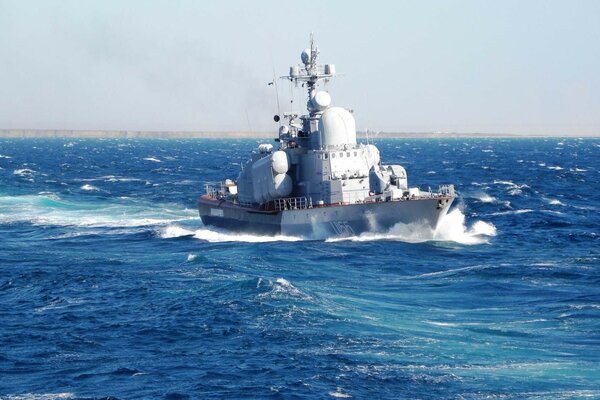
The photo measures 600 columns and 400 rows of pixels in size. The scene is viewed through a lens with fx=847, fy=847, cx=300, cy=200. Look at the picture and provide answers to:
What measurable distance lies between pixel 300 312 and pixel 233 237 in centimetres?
2533

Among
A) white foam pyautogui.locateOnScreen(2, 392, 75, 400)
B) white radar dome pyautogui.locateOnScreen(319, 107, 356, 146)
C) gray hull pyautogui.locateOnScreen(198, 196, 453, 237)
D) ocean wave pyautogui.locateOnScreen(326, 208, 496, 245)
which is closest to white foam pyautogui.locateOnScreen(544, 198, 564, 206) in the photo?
ocean wave pyautogui.locateOnScreen(326, 208, 496, 245)

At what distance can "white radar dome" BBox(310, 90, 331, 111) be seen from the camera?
187ft

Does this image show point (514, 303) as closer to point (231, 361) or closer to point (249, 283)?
point (249, 283)

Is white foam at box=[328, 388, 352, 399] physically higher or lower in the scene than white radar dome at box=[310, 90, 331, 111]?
lower

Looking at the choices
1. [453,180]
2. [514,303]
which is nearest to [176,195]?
[453,180]

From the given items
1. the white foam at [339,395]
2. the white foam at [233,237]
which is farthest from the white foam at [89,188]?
the white foam at [339,395]

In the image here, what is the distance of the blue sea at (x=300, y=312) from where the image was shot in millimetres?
25141

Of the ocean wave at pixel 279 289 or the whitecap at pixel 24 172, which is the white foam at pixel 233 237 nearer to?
the ocean wave at pixel 279 289

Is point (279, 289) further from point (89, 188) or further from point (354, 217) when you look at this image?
point (89, 188)

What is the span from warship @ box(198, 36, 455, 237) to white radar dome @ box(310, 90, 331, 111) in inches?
2.7

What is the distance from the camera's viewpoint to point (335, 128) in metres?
54.6

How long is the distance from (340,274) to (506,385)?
18370 millimetres

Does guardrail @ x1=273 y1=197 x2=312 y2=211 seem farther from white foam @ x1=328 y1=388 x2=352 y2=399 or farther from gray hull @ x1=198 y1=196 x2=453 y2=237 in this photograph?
white foam @ x1=328 y1=388 x2=352 y2=399

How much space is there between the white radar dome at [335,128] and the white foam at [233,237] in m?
6.66
